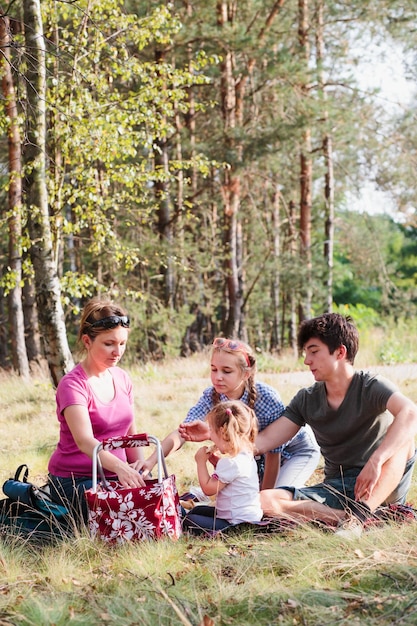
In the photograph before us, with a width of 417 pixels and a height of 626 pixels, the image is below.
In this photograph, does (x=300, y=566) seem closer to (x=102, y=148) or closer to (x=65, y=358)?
(x=65, y=358)

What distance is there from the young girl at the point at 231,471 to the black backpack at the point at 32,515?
716 mm

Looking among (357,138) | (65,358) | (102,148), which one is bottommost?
(65,358)

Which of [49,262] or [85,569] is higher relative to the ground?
[49,262]

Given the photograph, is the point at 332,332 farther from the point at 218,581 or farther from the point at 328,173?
the point at 328,173

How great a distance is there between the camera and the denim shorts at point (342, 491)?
14.1ft

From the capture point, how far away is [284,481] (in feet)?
15.4

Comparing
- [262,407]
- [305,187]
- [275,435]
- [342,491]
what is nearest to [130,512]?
[275,435]

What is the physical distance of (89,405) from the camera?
4406 mm

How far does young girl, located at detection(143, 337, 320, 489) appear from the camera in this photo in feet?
14.8

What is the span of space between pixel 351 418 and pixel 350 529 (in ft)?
2.21

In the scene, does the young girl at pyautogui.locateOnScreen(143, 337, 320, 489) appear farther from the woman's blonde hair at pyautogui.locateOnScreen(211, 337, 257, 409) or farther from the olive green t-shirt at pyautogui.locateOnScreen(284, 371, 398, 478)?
the olive green t-shirt at pyautogui.locateOnScreen(284, 371, 398, 478)

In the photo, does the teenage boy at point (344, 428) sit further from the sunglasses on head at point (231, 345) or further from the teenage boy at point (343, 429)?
the sunglasses on head at point (231, 345)

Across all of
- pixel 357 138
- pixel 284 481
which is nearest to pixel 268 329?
pixel 357 138

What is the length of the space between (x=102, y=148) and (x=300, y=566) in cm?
656
